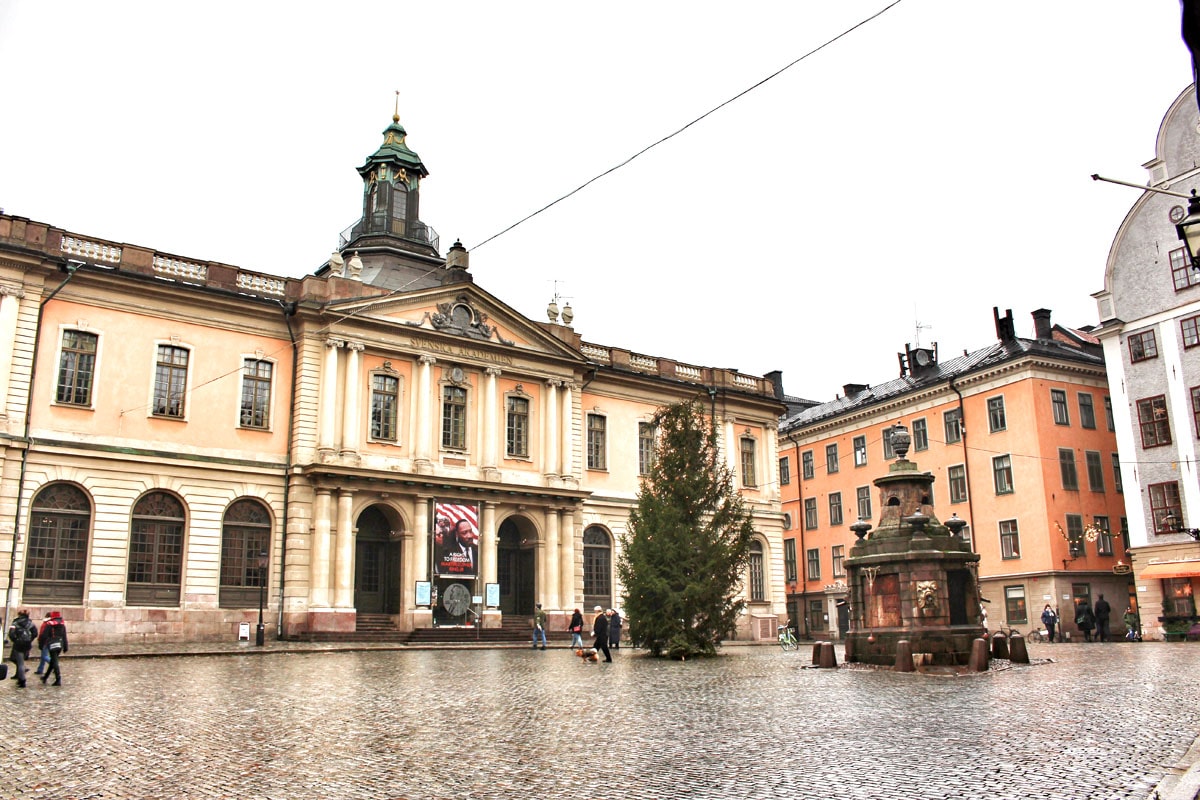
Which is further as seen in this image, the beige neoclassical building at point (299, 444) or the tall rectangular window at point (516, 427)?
the tall rectangular window at point (516, 427)

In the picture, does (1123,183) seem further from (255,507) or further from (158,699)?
(255,507)

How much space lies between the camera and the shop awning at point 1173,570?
38.2 meters

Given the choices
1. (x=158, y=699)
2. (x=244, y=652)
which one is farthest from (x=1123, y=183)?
(x=244, y=652)

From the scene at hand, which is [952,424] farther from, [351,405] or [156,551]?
[156,551]

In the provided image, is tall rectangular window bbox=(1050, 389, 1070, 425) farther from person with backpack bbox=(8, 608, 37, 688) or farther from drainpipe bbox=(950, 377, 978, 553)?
person with backpack bbox=(8, 608, 37, 688)

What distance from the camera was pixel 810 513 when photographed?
196ft

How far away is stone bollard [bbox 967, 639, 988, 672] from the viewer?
21.6m

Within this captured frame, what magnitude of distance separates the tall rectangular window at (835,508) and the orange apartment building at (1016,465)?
0.27 meters

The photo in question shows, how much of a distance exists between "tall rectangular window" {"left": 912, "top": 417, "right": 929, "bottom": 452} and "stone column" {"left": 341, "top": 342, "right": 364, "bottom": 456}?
1189 inches

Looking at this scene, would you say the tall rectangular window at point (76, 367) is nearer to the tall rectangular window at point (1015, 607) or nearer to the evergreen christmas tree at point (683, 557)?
the evergreen christmas tree at point (683, 557)

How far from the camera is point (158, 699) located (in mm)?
15250

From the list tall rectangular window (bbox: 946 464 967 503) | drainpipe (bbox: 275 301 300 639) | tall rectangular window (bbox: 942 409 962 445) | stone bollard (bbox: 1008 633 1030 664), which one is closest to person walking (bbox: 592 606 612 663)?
stone bollard (bbox: 1008 633 1030 664)

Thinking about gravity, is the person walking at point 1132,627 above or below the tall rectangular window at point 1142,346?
below

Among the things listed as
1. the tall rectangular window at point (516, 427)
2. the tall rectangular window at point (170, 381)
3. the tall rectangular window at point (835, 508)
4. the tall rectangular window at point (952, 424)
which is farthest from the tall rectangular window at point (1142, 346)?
the tall rectangular window at point (170, 381)
